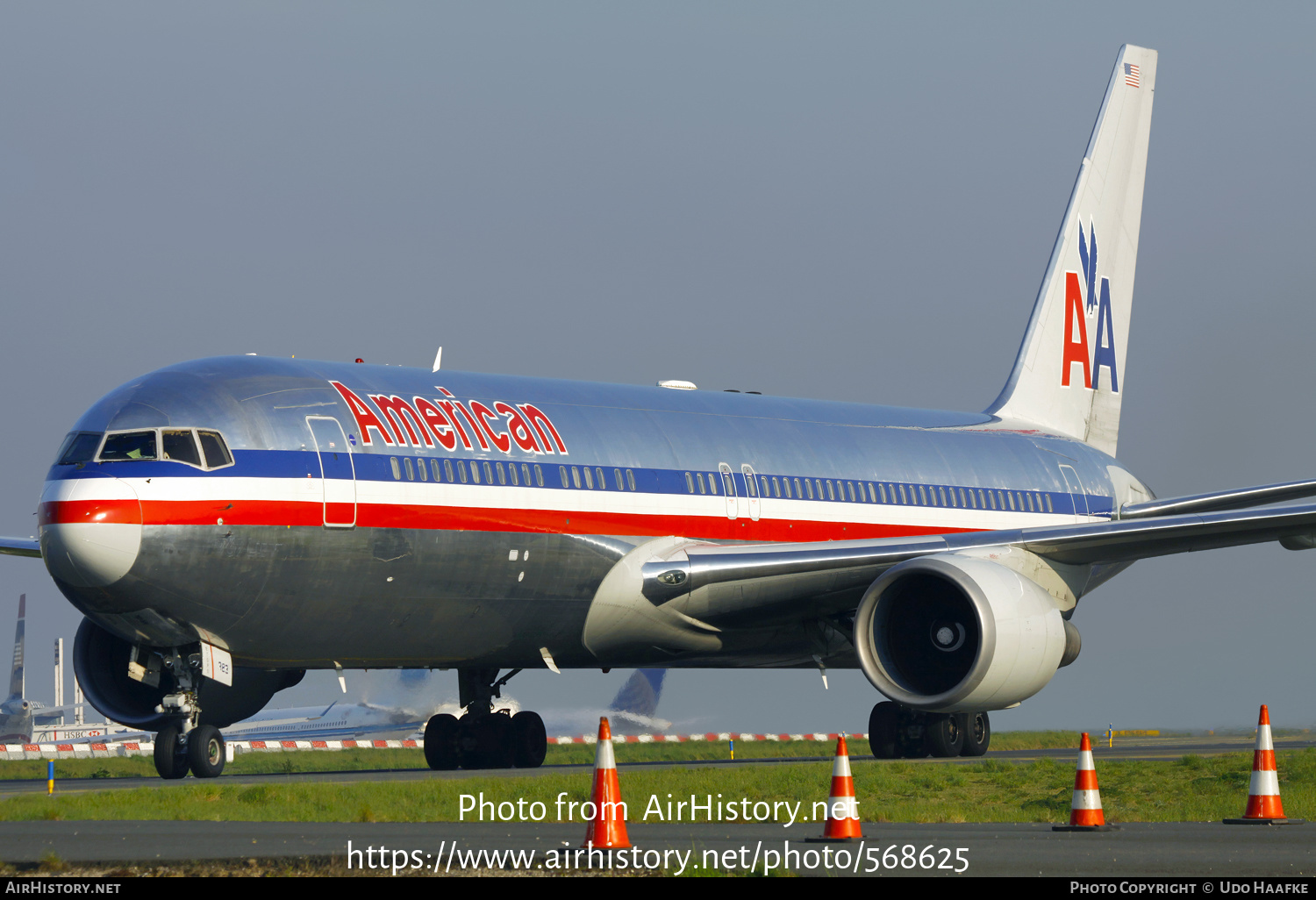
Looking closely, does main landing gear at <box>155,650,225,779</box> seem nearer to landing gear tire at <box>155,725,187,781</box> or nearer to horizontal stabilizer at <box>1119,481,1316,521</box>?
landing gear tire at <box>155,725,187,781</box>

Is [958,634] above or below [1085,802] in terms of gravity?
above

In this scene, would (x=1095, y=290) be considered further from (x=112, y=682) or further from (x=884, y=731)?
(x=112, y=682)

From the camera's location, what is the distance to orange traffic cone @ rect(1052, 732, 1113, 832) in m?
12.3

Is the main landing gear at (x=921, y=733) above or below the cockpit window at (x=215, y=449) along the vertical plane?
below

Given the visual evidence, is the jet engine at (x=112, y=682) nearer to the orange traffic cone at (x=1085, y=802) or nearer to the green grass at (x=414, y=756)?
the green grass at (x=414, y=756)

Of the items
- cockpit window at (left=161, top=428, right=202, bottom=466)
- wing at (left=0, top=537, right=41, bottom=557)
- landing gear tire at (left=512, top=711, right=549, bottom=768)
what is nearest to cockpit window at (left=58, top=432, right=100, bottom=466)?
cockpit window at (left=161, top=428, right=202, bottom=466)

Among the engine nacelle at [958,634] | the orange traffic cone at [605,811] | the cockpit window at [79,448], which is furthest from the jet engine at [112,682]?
the orange traffic cone at [605,811]

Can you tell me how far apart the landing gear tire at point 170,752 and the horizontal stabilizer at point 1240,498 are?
47.1 ft

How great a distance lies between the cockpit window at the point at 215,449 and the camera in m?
17.0

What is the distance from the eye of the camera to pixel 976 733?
2412 cm

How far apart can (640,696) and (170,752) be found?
99.0 feet

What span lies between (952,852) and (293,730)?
56.6m

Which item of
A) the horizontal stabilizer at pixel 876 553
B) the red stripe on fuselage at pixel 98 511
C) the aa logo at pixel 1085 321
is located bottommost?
the horizontal stabilizer at pixel 876 553

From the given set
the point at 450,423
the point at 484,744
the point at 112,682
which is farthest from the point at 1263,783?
the point at 112,682
